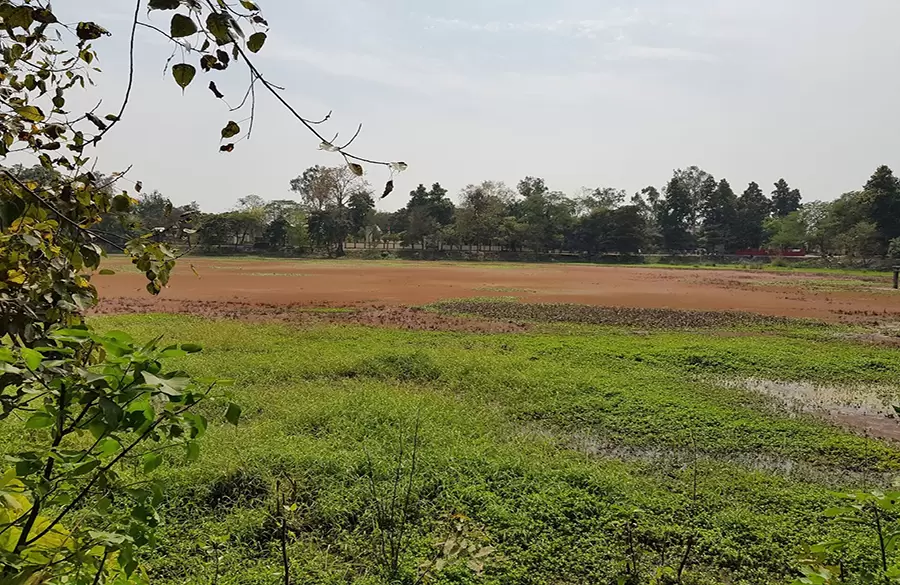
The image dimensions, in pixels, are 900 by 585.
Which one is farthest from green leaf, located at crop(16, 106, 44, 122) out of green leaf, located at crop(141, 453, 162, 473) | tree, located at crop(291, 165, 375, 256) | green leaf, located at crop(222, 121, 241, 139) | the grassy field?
tree, located at crop(291, 165, 375, 256)

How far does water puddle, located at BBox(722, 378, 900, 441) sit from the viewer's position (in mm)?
8273

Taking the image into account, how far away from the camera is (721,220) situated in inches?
2953

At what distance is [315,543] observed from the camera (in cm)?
456

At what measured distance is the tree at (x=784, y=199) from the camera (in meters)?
92.6

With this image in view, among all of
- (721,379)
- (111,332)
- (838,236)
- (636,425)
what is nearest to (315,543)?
(111,332)

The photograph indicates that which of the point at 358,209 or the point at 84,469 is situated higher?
the point at 358,209

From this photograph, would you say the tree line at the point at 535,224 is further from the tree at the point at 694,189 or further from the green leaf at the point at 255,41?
the green leaf at the point at 255,41

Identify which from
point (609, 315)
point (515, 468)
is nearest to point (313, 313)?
point (609, 315)

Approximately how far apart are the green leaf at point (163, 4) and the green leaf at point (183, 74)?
0.33 ft

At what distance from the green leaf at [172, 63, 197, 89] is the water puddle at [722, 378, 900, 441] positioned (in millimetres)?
9515

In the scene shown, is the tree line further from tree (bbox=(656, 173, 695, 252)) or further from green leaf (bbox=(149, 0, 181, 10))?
green leaf (bbox=(149, 0, 181, 10))

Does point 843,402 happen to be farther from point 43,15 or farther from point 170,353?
point 43,15

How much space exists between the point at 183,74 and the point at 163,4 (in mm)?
121

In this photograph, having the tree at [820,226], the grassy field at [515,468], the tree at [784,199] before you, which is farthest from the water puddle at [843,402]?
the tree at [784,199]
